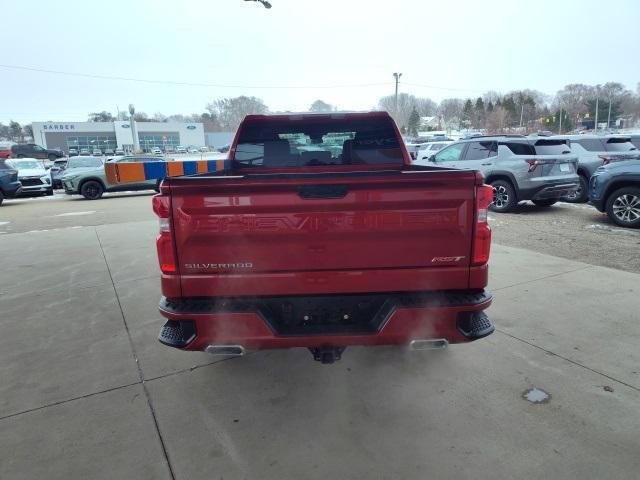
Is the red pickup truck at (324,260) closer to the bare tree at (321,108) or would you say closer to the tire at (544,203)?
the bare tree at (321,108)

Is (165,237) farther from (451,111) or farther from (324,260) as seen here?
(451,111)

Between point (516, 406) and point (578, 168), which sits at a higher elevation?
point (578, 168)

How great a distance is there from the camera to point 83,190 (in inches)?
635

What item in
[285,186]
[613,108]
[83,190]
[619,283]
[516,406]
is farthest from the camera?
[613,108]

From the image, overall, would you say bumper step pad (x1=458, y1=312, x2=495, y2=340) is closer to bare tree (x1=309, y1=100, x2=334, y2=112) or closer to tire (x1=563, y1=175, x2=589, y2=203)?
bare tree (x1=309, y1=100, x2=334, y2=112)

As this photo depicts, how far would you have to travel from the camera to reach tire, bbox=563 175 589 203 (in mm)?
10750

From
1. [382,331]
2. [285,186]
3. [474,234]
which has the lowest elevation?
[382,331]

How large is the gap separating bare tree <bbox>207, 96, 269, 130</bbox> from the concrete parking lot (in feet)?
346

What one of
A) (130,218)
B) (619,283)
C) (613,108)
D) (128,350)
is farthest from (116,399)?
(613,108)

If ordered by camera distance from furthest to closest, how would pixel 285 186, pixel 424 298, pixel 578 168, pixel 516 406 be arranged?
pixel 578 168
pixel 516 406
pixel 424 298
pixel 285 186

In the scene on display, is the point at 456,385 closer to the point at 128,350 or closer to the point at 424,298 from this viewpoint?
the point at 424,298

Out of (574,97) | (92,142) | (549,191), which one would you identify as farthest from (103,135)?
(574,97)

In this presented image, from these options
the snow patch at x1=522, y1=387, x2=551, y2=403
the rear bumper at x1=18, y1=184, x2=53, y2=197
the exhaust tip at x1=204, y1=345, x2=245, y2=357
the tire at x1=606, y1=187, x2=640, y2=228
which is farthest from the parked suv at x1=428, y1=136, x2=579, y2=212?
the rear bumper at x1=18, y1=184, x2=53, y2=197

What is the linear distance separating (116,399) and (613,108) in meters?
99.5
